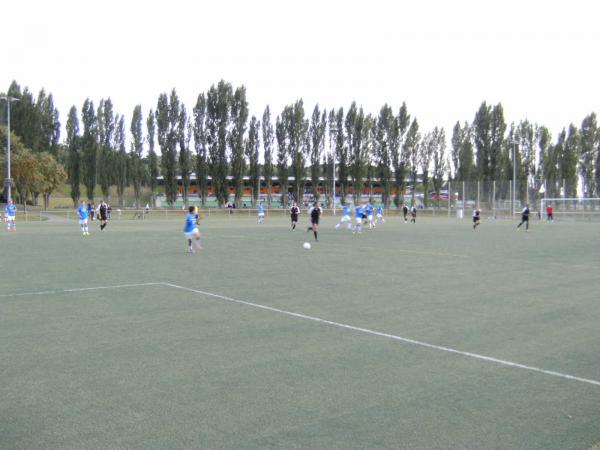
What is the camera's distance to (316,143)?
82.8m

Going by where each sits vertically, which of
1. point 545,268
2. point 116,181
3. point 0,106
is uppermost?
point 0,106

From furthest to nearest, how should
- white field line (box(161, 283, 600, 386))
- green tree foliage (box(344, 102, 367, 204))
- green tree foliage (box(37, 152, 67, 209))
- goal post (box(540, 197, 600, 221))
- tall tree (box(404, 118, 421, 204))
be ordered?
tall tree (box(404, 118, 421, 204)) < green tree foliage (box(344, 102, 367, 204)) < green tree foliage (box(37, 152, 67, 209)) < goal post (box(540, 197, 600, 221)) < white field line (box(161, 283, 600, 386))

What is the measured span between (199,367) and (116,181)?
254ft

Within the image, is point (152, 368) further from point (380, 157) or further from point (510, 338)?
point (380, 157)

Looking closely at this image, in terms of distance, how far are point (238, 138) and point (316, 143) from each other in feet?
41.4

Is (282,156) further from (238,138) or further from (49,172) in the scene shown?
(49,172)

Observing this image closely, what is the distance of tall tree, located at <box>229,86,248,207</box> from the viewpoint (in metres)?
74.8

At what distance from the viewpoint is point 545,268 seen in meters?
15.2

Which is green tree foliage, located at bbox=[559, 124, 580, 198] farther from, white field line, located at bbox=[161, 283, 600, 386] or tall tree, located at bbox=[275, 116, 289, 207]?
white field line, located at bbox=[161, 283, 600, 386]

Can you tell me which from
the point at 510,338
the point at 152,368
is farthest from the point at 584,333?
the point at 152,368

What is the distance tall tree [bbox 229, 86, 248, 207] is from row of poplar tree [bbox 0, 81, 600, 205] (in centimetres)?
13

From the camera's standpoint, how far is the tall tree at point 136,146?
7944cm

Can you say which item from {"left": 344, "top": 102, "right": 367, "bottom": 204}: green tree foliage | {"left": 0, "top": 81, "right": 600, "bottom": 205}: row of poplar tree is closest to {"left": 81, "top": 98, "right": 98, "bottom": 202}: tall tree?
{"left": 0, "top": 81, "right": 600, "bottom": 205}: row of poplar tree

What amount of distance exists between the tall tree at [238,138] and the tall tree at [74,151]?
802 inches
